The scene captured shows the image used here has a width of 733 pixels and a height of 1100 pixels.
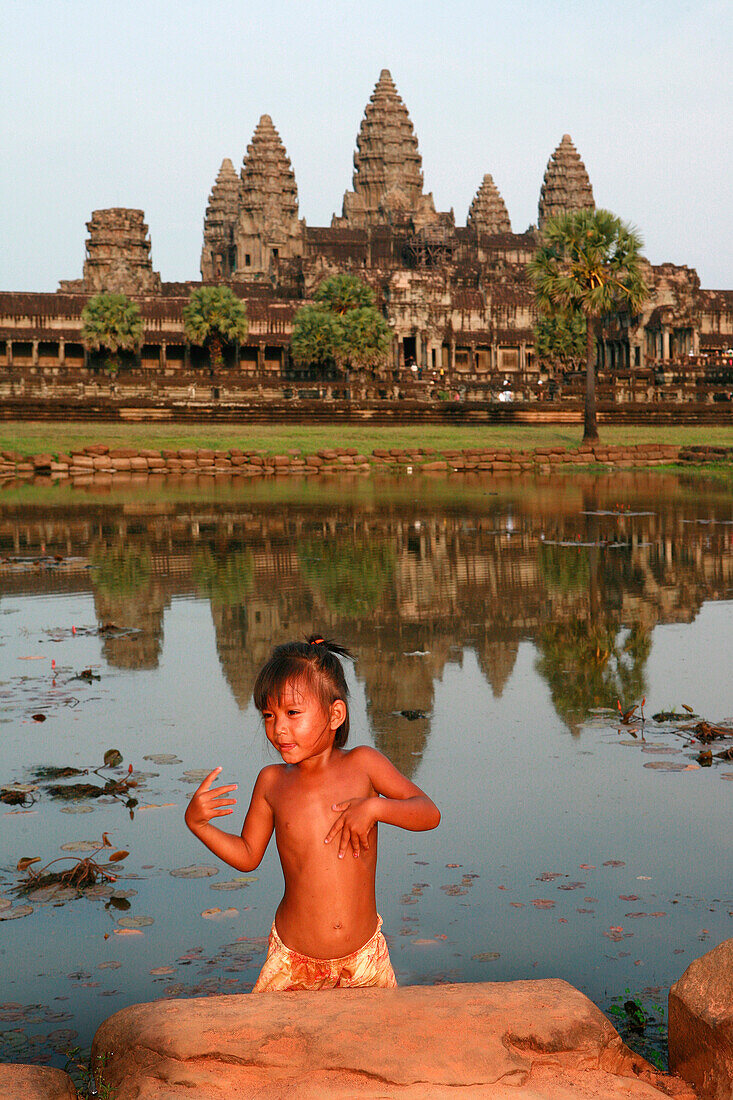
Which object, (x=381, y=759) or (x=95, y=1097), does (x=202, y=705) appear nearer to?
(x=381, y=759)

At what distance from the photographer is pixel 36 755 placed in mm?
6824

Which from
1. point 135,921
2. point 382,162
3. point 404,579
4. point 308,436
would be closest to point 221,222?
point 382,162

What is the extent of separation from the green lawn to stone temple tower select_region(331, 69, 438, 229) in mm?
76378

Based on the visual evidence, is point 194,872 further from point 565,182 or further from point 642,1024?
point 565,182

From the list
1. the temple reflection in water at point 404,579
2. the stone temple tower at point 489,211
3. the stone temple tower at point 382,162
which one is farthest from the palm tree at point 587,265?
the stone temple tower at point 489,211

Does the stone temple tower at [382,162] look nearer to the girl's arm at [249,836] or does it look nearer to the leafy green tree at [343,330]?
the leafy green tree at [343,330]

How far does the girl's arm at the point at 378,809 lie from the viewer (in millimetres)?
3645

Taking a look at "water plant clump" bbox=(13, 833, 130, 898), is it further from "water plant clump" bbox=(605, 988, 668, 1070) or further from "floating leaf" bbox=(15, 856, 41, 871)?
"water plant clump" bbox=(605, 988, 668, 1070)

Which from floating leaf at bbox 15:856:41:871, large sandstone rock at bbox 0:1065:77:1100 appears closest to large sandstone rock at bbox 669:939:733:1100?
large sandstone rock at bbox 0:1065:77:1100

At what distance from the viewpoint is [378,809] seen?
3662 millimetres

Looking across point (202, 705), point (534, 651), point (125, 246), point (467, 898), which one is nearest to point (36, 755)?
point (202, 705)

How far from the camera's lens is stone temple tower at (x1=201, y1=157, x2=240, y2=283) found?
126m

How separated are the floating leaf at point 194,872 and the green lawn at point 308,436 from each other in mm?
29838

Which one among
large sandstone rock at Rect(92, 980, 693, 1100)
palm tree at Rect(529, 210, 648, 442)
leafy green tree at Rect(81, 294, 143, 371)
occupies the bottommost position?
large sandstone rock at Rect(92, 980, 693, 1100)
